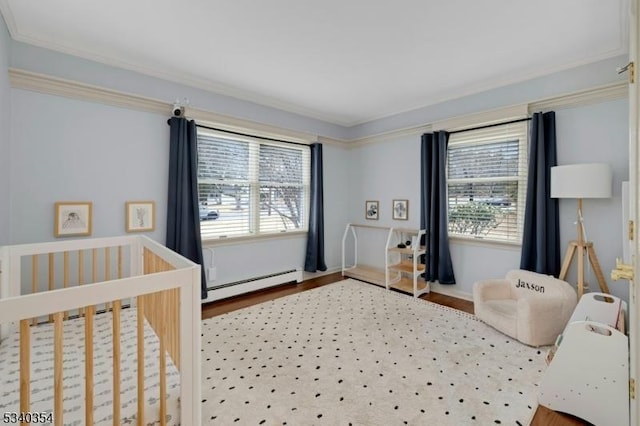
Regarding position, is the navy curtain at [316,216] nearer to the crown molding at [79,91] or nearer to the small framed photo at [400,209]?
the small framed photo at [400,209]

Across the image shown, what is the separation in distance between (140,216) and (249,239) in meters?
1.25

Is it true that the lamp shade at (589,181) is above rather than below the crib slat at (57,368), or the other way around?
above

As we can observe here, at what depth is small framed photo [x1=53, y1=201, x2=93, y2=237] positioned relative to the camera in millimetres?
2400

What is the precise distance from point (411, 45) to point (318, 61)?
0.81 meters

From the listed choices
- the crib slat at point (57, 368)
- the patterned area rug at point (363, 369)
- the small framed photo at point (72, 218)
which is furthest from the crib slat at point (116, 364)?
the small framed photo at point (72, 218)

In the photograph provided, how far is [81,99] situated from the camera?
8.13 feet

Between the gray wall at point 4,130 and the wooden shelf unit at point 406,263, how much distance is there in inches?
142

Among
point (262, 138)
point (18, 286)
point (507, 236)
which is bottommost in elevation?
point (18, 286)

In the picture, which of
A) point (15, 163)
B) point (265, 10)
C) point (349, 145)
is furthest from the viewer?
point (349, 145)

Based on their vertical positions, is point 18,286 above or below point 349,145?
below

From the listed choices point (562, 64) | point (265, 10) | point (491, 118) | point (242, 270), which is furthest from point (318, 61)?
point (242, 270)

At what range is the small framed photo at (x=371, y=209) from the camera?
14.3 ft

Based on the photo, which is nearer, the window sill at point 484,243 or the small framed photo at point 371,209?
the window sill at point 484,243

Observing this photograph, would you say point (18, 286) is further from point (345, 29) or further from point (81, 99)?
point (345, 29)
